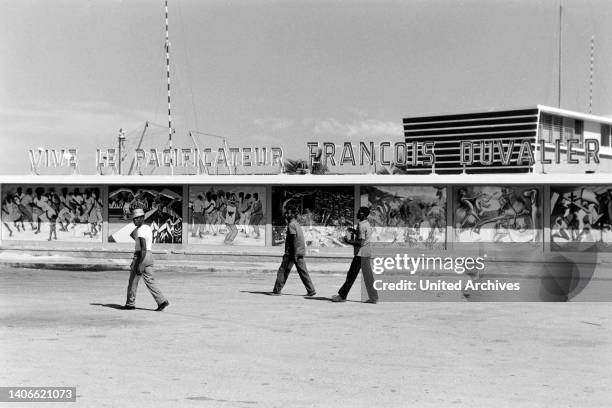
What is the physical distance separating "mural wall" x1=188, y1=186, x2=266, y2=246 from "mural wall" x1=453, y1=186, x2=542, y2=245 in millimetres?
7116

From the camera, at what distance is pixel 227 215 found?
30359 millimetres

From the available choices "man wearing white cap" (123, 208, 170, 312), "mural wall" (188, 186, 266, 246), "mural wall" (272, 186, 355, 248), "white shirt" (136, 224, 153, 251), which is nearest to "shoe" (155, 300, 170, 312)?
"man wearing white cap" (123, 208, 170, 312)

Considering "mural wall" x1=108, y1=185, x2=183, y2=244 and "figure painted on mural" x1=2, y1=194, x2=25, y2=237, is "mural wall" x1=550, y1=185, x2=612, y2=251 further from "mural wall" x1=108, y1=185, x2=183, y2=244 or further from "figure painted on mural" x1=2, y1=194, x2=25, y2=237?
"figure painted on mural" x1=2, y1=194, x2=25, y2=237

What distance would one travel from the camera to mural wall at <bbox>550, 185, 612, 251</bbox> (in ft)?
91.2

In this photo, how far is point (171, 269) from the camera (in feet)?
82.0

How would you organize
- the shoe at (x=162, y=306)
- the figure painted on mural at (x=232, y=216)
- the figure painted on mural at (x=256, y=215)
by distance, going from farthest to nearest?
the figure painted on mural at (x=232, y=216)
the figure painted on mural at (x=256, y=215)
the shoe at (x=162, y=306)

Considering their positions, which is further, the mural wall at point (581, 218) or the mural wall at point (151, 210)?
the mural wall at point (151, 210)

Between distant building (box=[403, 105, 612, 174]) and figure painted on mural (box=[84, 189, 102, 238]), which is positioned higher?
distant building (box=[403, 105, 612, 174])

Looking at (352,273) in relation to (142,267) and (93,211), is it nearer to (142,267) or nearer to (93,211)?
(142,267)

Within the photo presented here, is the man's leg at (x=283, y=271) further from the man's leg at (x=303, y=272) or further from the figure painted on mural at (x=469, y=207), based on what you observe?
the figure painted on mural at (x=469, y=207)

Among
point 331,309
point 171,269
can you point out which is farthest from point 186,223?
point 331,309

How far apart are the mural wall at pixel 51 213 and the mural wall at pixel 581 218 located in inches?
666

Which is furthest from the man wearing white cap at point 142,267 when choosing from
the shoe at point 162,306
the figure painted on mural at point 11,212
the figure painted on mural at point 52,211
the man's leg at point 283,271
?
the figure painted on mural at point 11,212

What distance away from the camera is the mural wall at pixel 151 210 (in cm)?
3073
